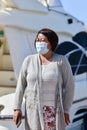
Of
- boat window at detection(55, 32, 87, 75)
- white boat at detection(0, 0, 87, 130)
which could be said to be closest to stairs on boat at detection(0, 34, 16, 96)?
white boat at detection(0, 0, 87, 130)

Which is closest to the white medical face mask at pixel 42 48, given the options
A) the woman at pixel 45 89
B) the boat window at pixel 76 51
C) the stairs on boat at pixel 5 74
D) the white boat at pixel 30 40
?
the woman at pixel 45 89

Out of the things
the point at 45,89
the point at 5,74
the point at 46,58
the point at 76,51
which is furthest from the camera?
the point at 76,51

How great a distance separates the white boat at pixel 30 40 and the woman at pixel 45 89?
81.4 inches

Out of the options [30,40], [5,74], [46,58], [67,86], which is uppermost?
[46,58]

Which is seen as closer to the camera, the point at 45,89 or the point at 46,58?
the point at 45,89

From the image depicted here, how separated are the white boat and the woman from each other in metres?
2.07

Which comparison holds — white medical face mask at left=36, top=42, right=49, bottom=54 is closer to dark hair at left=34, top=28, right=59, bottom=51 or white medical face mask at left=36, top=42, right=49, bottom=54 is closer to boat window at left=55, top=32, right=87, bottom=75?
dark hair at left=34, top=28, right=59, bottom=51

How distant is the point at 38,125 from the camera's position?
3666 mm

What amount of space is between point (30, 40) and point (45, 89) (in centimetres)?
325

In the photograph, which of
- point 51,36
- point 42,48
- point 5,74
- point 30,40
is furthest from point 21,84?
point 5,74

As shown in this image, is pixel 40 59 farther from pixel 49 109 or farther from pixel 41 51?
pixel 49 109

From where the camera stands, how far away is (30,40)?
6848mm

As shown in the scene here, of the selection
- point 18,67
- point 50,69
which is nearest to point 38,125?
point 50,69

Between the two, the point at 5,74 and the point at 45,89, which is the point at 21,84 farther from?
the point at 5,74
